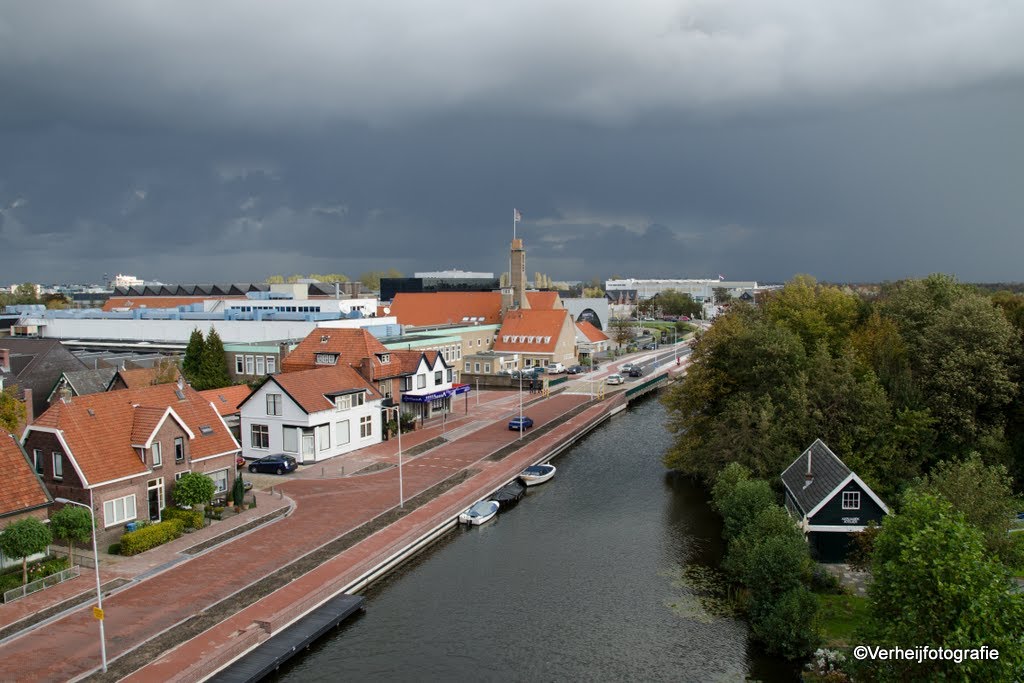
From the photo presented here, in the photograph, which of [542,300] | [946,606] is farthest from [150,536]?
[542,300]

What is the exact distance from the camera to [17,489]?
28.6 metres

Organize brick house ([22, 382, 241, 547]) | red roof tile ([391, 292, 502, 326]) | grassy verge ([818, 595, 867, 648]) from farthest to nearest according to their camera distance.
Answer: red roof tile ([391, 292, 502, 326])
brick house ([22, 382, 241, 547])
grassy verge ([818, 595, 867, 648])

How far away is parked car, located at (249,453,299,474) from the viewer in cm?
4375

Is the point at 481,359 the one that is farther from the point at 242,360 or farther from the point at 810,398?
the point at 810,398

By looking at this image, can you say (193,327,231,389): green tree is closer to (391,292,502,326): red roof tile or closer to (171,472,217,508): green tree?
(171,472,217,508): green tree

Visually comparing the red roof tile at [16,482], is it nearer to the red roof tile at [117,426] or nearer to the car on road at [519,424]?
the red roof tile at [117,426]

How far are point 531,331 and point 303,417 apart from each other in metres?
47.6

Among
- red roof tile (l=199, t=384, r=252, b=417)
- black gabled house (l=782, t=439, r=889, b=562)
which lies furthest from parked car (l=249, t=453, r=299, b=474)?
black gabled house (l=782, t=439, r=889, b=562)

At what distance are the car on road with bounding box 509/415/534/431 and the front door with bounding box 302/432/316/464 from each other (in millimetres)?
16509

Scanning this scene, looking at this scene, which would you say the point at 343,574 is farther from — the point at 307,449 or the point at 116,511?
the point at 307,449

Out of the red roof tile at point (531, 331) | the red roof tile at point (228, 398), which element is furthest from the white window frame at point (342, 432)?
the red roof tile at point (531, 331)

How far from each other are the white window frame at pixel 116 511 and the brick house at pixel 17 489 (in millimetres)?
2268

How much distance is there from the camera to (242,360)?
65750 mm

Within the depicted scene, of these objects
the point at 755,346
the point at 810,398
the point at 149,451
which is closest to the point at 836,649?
the point at 810,398
